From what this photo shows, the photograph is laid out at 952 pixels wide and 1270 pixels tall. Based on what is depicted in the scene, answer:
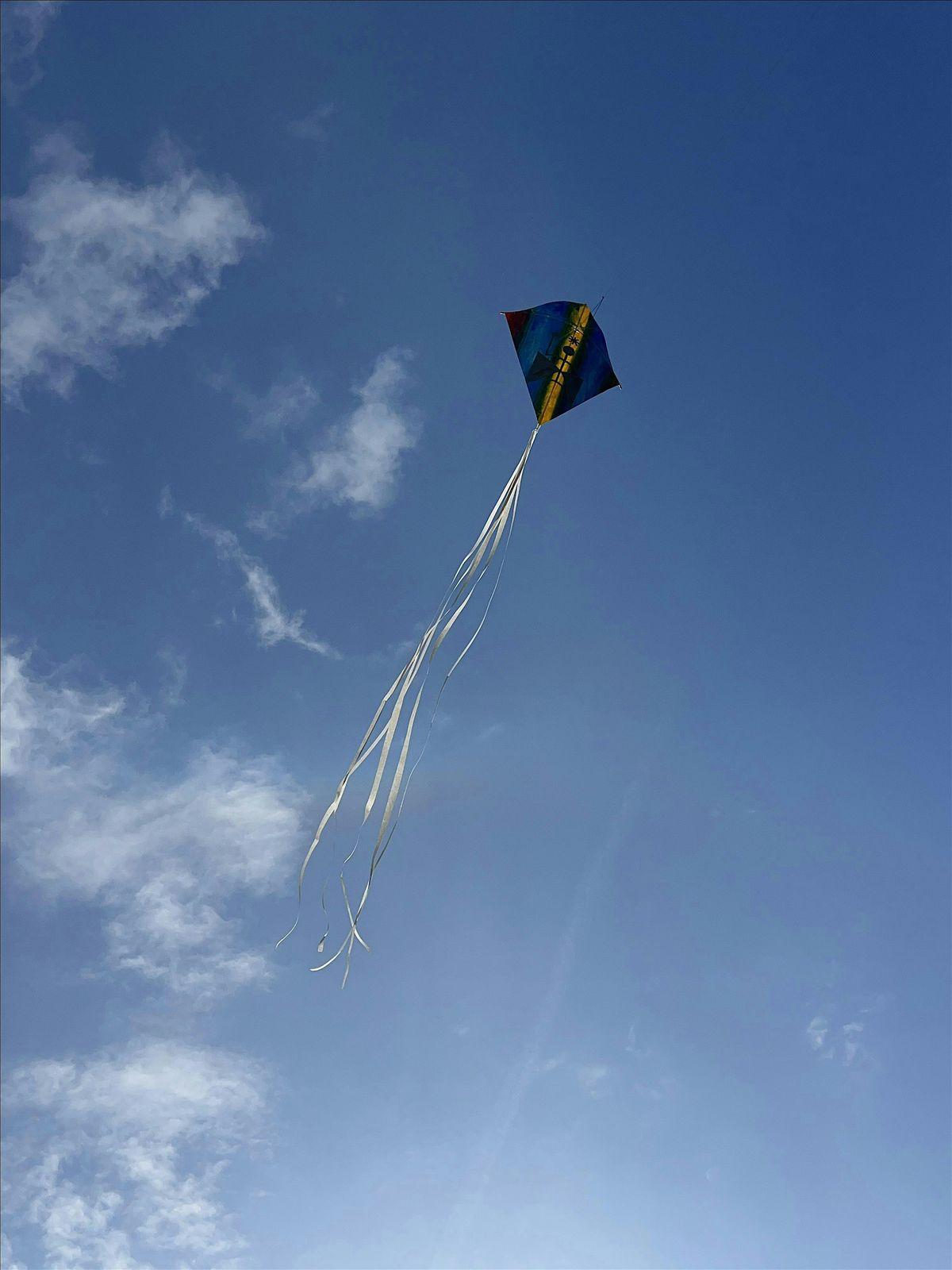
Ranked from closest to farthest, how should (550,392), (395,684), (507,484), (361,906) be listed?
(361,906), (395,684), (507,484), (550,392)

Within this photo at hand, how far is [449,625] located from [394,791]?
295 centimetres

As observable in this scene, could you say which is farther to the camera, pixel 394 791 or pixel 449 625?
pixel 449 625

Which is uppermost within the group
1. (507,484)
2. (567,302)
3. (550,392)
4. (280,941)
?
(567,302)

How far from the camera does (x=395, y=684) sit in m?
13.9

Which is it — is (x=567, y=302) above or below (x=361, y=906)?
above

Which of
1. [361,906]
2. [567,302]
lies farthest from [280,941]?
[567,302]

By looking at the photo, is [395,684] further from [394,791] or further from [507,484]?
[507,484]

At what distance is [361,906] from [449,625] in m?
4.70

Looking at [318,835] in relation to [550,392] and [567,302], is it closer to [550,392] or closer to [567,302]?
[550,392]

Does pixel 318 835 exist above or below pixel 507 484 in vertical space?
below

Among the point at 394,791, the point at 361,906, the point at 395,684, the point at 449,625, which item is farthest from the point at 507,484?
the point at 361,906

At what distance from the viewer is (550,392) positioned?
20188 mm

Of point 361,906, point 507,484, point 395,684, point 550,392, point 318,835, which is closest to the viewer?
point 361,906

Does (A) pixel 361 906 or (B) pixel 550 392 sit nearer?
(A) pixel 361 906
